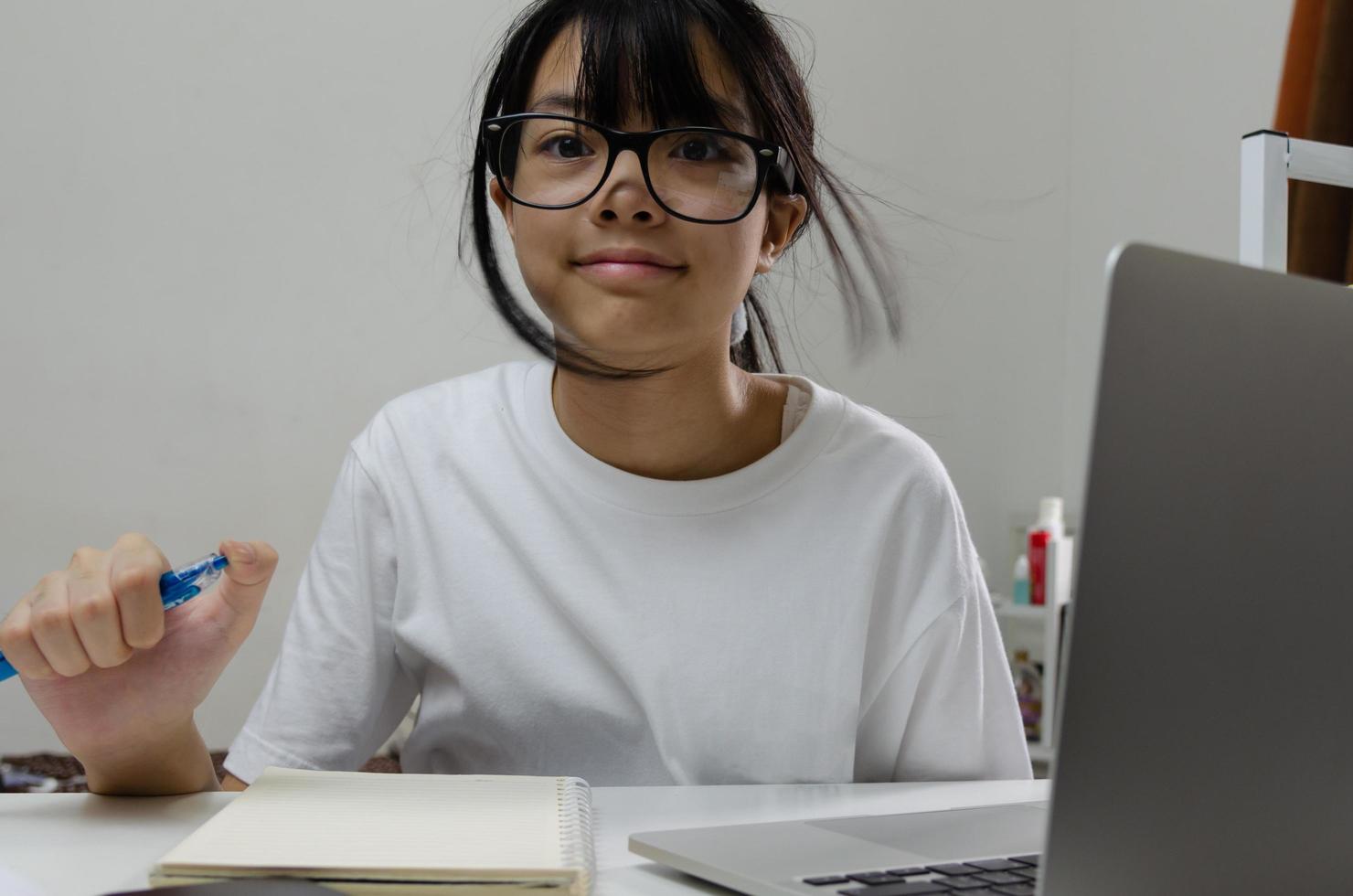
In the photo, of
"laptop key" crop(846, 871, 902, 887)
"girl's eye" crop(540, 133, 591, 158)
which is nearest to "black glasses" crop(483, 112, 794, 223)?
"girl's eye" crop(540, 133, 591, 158)

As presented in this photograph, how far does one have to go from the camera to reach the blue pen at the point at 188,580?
64 cm

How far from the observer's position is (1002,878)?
49 cm

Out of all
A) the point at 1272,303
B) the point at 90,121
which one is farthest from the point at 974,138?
the point at 1272,303

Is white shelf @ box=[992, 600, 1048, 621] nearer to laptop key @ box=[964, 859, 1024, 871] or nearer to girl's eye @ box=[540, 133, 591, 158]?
girl's eye @ box=[540, 133, 591, 158]

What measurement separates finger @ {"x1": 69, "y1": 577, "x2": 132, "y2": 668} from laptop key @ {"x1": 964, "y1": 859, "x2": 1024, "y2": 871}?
43 cm

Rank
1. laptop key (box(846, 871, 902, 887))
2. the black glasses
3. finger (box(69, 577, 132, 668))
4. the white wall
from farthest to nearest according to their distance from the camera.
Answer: the white wall → the black glasses → finger (box(69, 577, 132, 668)) → laptop key (box(846, 871, 902, 887))

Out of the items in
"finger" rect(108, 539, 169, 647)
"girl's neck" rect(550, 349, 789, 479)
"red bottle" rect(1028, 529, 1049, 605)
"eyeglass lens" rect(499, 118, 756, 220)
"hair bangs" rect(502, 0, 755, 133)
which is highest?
"hair bangs" rect(502, 0, 755, 133)

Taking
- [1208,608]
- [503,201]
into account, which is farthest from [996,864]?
[503,201]

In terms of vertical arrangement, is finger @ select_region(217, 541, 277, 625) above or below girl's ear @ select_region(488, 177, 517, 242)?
below

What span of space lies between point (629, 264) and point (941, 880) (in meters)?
0.48

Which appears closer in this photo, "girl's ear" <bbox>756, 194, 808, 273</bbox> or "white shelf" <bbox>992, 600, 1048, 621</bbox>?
"girl's ear" <bbox>756, 194, 808, 273</bbox>

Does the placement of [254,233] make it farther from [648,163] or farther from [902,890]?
[902,890]

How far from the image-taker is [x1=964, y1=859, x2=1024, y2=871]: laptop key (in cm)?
51

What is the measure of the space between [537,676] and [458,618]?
0.07 meters
